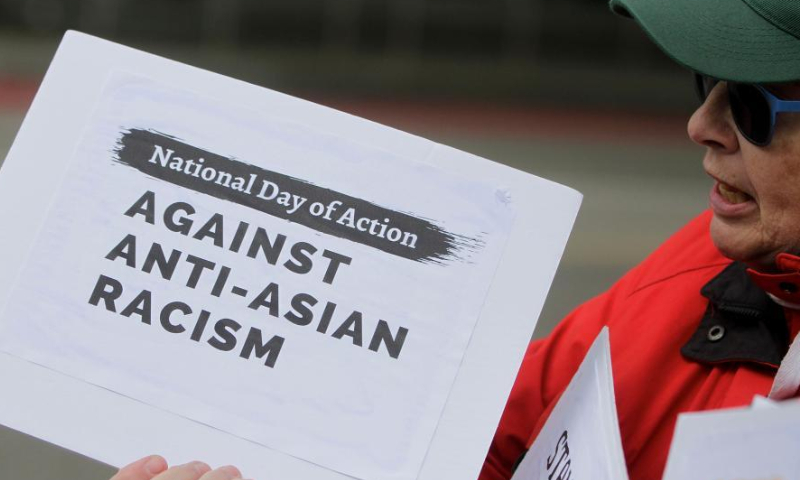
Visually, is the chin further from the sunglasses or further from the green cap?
the green cap

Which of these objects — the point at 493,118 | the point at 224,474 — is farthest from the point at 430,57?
the point at 224,474

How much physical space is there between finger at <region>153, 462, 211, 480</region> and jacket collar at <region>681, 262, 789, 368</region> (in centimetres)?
72

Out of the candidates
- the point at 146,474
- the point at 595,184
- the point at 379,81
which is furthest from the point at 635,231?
the point at 146,474

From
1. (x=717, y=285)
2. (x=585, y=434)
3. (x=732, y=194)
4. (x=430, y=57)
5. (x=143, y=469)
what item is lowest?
(x=143, y=469)

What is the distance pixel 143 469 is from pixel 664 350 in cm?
78

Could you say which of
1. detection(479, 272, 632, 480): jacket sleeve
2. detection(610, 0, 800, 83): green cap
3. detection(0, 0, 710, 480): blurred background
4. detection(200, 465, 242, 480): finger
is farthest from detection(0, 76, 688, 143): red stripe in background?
detection(200, 465, 242, 480): finger

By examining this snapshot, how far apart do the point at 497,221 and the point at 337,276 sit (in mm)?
237

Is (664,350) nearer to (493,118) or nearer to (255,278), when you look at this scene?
(255,278)

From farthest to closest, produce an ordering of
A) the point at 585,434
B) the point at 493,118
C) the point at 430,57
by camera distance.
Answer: the point at 430,57 → the point at 493,118 → the point at 585,434

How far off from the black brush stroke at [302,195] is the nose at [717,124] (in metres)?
0.36

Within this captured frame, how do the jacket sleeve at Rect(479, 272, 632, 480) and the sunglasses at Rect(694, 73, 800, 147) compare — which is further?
the jacket sleeve at Rect(479, 272, 632, 480)

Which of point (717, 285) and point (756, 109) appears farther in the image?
point (717, 285)

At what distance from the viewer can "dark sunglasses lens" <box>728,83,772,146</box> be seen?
4.99ft

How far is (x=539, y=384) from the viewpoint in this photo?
1824 millimetres
